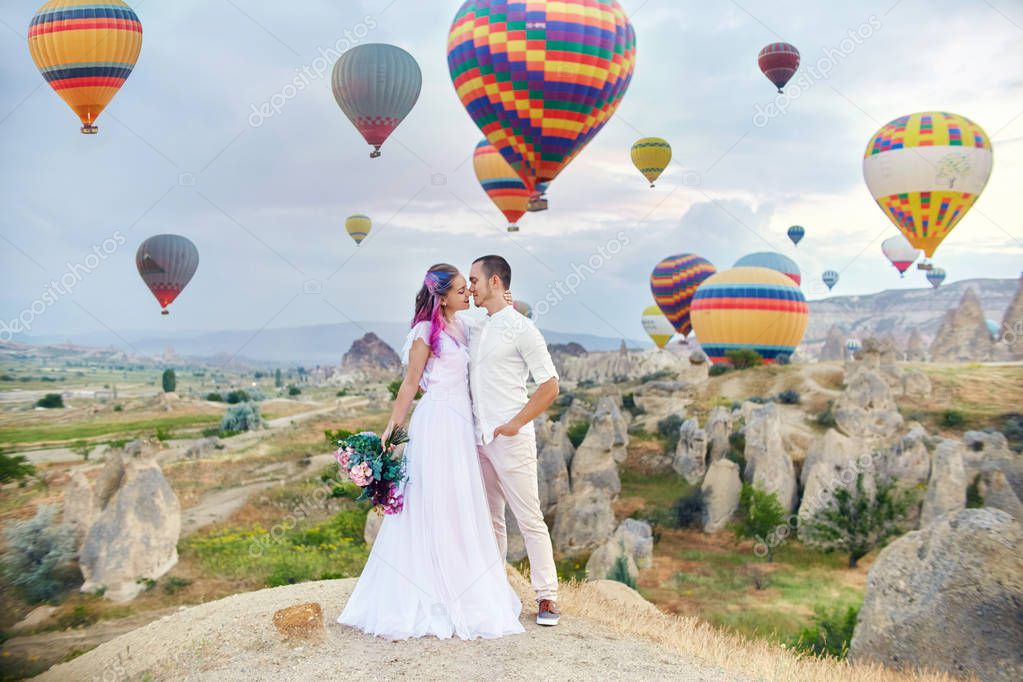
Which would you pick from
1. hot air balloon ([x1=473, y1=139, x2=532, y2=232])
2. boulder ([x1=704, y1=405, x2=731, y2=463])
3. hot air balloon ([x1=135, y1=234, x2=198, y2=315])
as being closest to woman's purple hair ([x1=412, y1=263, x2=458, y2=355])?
boulder ([x1=704, y1=405, x2=731, y2=463])

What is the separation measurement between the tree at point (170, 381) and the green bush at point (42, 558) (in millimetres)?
26280

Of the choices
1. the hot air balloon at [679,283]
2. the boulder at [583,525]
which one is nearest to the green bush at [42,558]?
the boulder at [583,525]

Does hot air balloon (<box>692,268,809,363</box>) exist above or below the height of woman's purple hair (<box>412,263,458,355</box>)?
above

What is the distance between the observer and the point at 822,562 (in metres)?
19.5

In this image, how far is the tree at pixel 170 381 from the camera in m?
41.9

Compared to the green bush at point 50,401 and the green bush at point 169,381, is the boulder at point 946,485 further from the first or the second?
the green bush at point 169,381

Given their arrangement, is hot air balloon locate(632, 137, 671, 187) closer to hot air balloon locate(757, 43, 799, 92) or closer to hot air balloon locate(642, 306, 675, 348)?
hot air balloon locate(757, 43, 799, 92)

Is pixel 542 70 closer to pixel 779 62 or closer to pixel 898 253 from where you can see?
pixel 779 62

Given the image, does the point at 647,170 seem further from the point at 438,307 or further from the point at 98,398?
the point at 438,307

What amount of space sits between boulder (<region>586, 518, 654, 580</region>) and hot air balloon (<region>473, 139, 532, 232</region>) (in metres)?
14.4

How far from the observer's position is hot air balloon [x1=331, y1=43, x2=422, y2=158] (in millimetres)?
26641

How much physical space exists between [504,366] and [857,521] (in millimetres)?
16208

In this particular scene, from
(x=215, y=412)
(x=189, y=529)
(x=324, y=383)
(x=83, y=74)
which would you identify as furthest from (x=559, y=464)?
(x=324, y=383)

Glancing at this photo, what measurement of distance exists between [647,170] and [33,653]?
30253 millimetres
